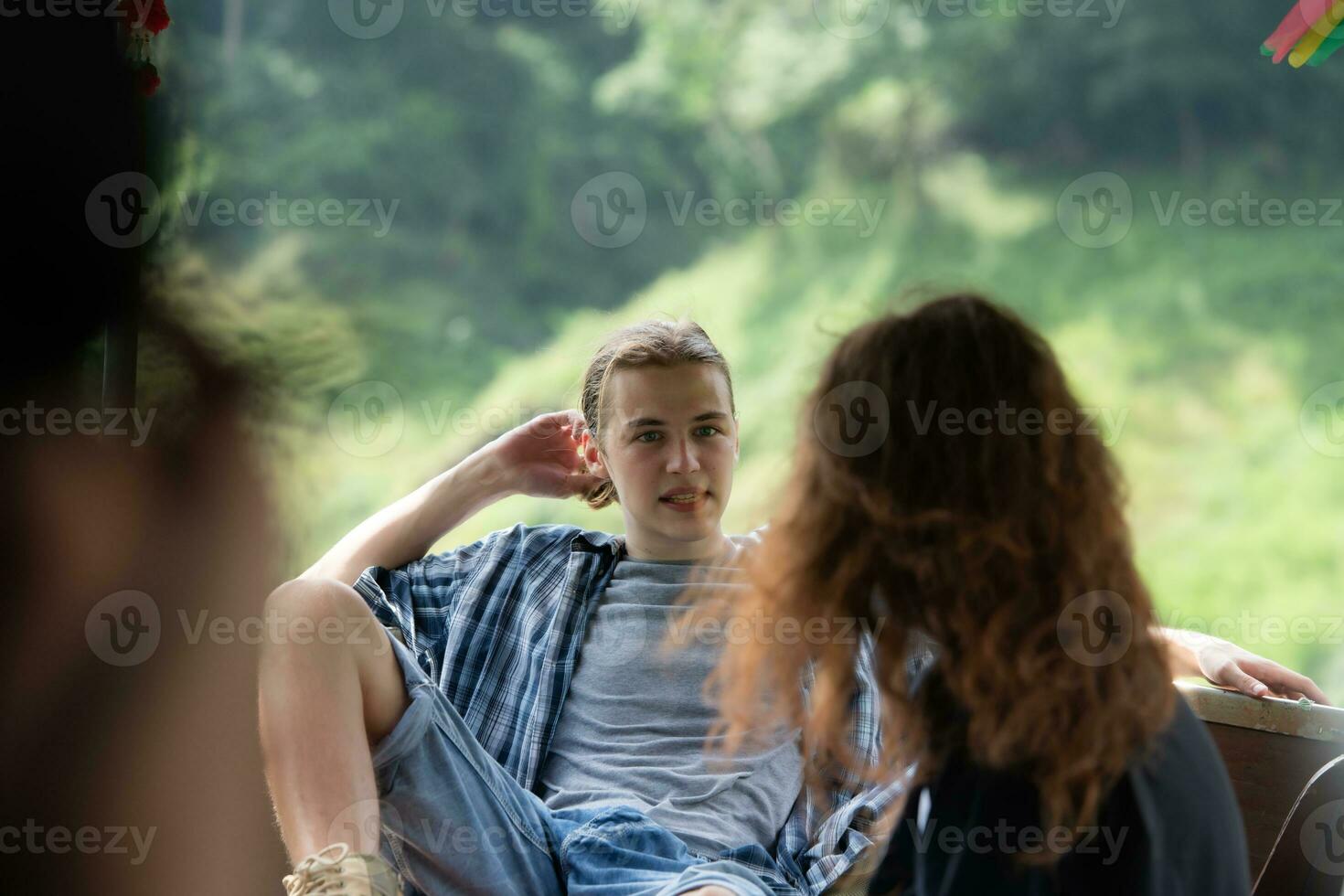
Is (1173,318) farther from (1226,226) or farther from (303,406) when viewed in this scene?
(303,406)

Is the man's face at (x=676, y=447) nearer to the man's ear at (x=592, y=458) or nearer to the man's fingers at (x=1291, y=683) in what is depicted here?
the man's ear at (x=592, y=458)

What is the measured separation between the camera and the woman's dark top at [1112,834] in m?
0.93

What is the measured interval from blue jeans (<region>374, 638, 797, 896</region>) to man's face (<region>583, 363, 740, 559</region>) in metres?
0.38

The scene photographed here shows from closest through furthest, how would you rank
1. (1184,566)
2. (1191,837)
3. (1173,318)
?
(1191,837)
(1184,566)
(1173,318)

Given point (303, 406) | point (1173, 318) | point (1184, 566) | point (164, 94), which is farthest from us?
point (1173, 318)

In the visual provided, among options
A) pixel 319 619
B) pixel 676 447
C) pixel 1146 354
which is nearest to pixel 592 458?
pixel 676 447

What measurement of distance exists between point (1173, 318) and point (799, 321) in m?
2.00

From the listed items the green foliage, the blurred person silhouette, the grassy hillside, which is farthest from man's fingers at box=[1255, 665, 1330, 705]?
the green foliage

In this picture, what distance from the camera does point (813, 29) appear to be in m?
7.20

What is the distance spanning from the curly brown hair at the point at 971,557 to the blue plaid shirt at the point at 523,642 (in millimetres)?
467

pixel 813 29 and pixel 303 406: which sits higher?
pixel 813 29

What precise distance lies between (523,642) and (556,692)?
9 cm

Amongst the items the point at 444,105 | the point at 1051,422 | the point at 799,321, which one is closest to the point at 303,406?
the point at 1051,422

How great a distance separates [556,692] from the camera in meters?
1.56
